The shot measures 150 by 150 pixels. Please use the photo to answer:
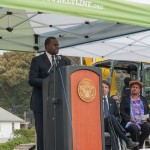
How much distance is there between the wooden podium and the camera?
488 centimetres

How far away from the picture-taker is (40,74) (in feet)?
19.2

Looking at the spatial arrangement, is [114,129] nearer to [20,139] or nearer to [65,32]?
[65,32]

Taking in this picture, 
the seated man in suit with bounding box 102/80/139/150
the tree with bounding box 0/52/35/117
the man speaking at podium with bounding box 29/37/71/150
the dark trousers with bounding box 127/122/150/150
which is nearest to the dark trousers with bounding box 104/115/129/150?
the seated man in suit with bounding box 102/80/139/150

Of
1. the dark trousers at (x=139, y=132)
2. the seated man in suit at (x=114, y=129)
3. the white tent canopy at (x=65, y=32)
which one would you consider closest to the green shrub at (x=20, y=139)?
the white tent canopy at (x=65, y=32)

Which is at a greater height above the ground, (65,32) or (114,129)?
(65,32)

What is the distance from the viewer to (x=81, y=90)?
16.4 ft

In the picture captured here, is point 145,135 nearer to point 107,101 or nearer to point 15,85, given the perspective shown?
point 107,101

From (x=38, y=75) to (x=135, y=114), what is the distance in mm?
2695

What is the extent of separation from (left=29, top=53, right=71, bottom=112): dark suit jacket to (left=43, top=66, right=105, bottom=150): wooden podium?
1.65 feet

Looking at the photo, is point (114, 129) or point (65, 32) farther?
point (65, 32)

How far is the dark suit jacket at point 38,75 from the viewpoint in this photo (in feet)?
18.7

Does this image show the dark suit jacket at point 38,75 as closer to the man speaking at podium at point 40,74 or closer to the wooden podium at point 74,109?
the man speaking at podium at point 40,74

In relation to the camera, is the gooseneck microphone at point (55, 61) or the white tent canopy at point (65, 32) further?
the white tent canopy at point (65, 32)

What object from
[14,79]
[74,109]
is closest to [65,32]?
[74,109]
